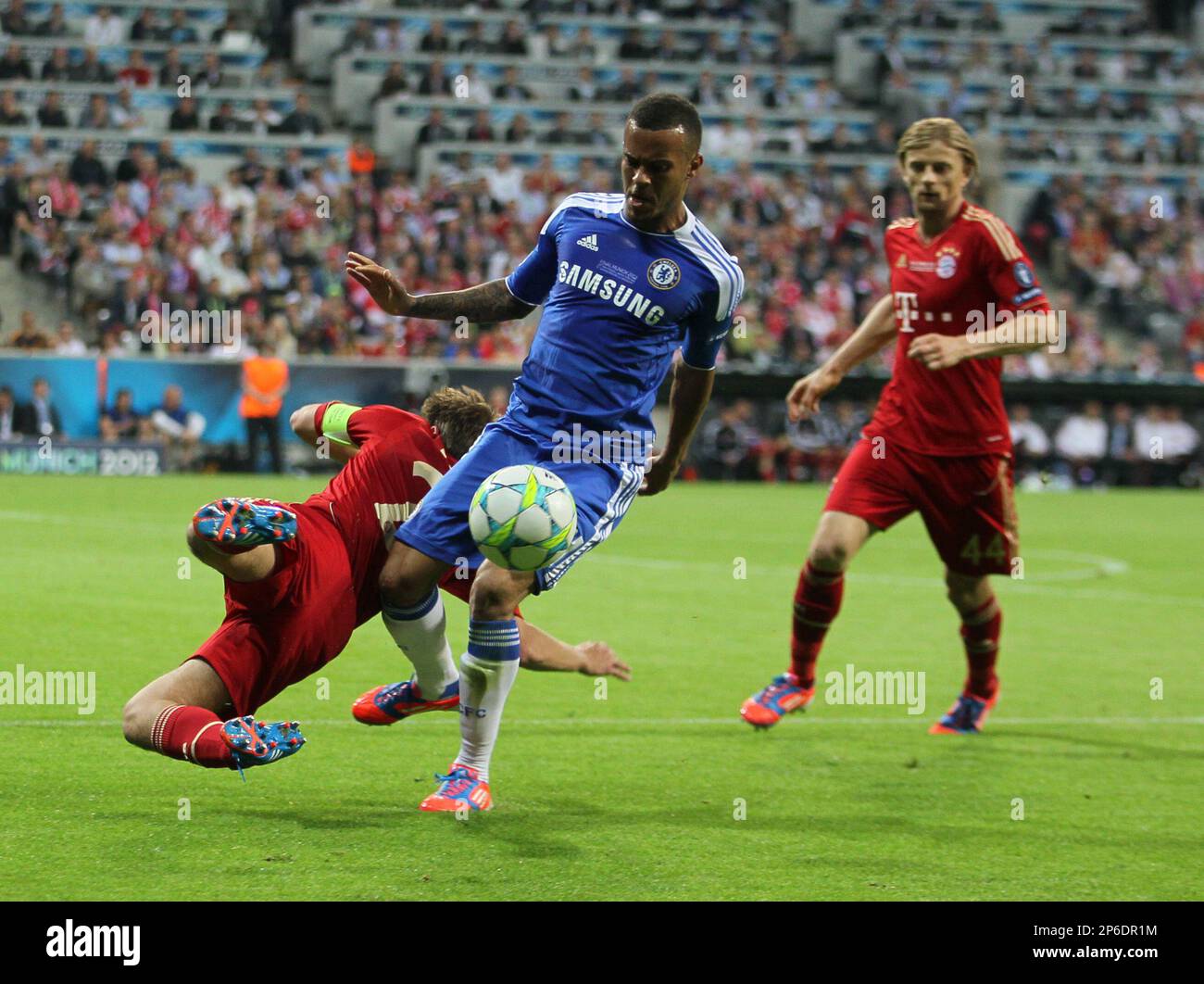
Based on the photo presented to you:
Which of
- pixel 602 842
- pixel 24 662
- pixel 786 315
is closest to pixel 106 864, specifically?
pixel 602 842

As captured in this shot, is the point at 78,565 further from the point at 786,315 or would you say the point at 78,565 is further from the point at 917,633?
the point at 786,315

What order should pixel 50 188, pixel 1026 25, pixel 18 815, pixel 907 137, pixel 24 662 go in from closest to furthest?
pixel 18 815
pixel 907 137
pixel 24 662
pixel 50 188
pixel 1026 25

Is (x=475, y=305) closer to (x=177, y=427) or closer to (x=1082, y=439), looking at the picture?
(x=177, y=427)

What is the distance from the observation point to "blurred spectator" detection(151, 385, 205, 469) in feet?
68.9

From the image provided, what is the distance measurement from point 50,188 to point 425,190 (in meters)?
5.38

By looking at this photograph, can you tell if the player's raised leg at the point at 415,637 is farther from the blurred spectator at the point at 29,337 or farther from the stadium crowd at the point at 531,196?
the blurred spectator at the point at 29,337

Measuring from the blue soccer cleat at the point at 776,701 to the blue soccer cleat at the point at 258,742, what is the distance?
2882 millimetres

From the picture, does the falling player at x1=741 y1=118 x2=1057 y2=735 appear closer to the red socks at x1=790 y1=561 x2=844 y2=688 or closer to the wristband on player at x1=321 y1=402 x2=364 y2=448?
the red socks at x1=790 y1=561 x2=844 y2=688

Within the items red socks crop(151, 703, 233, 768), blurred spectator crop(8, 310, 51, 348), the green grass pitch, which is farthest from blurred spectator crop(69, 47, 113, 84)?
red socks crop(151, 703, 233, 768)

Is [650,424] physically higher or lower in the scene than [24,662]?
higher

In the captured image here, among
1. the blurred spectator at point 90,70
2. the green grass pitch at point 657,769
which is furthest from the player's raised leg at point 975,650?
the blurred spectator at point 90,70

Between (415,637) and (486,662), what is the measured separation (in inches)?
25.2

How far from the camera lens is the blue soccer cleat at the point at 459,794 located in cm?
564

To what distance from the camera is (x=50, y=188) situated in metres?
23.7
